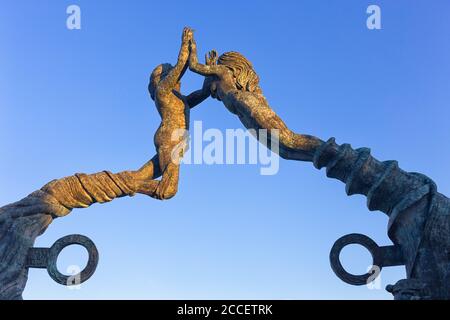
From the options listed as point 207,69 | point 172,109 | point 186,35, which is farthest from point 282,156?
point 186,35

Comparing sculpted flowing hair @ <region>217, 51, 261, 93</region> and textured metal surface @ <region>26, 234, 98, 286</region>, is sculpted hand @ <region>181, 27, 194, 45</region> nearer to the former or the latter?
sculpted flowing hair @ <region>217, 51, 261, 93</region>

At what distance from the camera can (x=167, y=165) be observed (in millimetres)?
7098

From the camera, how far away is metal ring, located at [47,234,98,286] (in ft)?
19.9

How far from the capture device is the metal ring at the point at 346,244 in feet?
19.2

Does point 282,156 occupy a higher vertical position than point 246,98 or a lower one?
lower

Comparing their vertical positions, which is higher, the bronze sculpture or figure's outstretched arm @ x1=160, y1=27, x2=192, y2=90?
figure's outstretched arm @ x1=160, y1=27, x2=192, y2=90

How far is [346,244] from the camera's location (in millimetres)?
6012

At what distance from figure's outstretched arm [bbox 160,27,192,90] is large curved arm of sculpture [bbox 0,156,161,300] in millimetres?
1169

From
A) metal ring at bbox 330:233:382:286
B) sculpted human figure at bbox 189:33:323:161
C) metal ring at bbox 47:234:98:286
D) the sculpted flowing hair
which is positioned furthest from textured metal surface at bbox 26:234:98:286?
the sculpted flowing hair

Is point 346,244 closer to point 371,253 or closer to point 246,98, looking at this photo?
point 371,253

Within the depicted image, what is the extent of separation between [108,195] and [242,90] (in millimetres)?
2200

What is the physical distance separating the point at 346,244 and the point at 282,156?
4.56ft
